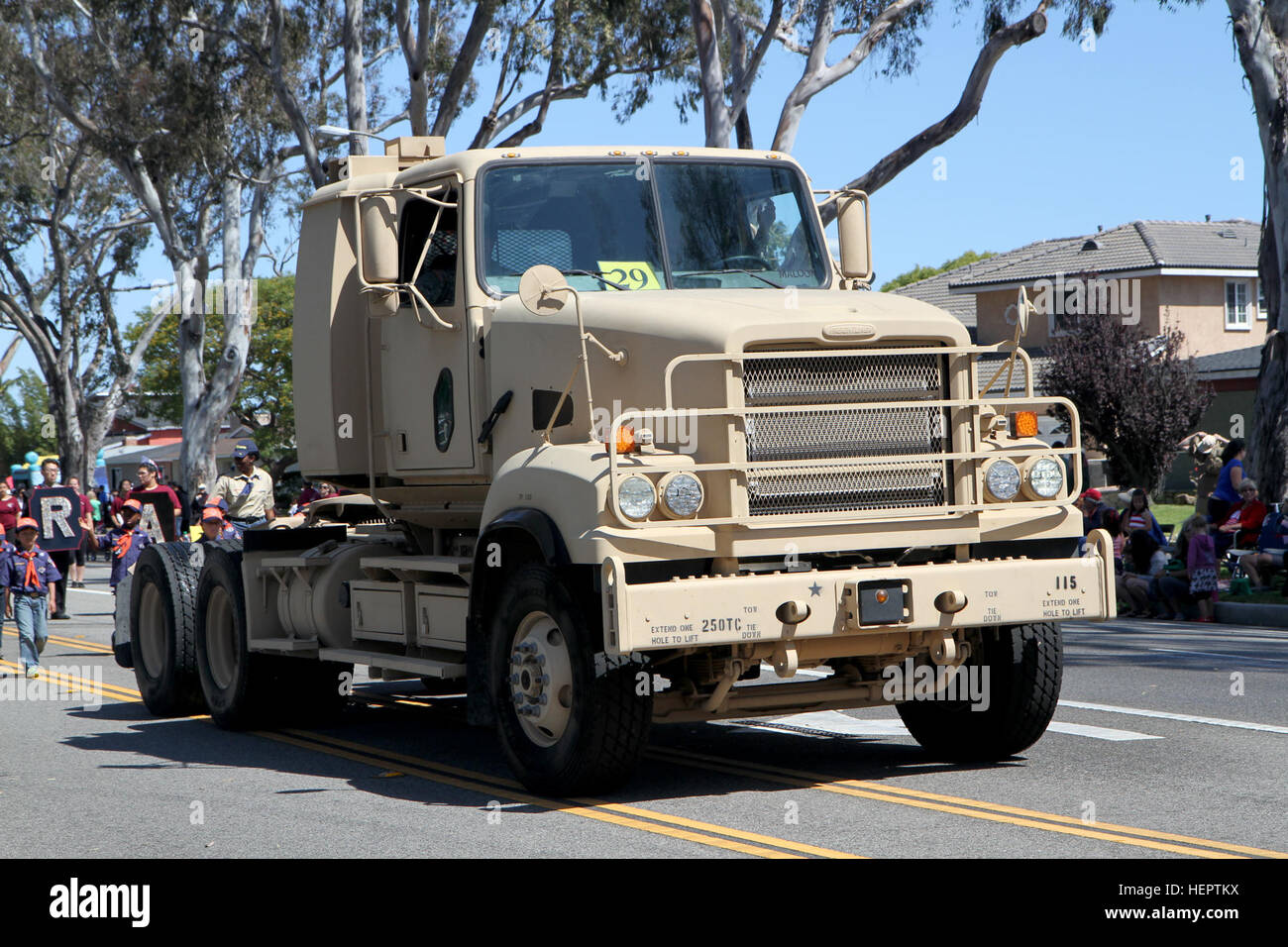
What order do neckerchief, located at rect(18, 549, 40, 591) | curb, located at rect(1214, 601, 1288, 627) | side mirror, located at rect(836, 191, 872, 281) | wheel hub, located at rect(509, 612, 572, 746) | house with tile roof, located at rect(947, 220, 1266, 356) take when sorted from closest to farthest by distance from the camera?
wheel hub, located at rect(509, 612, 572, 746) < side mirror, located at rect(836, 191, 872, 281) < neckerchief, located at rect(18, 549, 40, 591) < curb, located at rect(1214, 601, 1288, 627) < house with tile roof, located at rect(947, 220, 1266, 356)

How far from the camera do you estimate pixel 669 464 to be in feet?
24.8

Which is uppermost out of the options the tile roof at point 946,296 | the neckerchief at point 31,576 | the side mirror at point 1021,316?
the tile roof at point 946,296

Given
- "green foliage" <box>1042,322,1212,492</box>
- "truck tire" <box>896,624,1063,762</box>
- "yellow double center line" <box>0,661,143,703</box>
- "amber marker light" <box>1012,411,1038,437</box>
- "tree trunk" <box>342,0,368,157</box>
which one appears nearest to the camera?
"amber marker light" <box>1012,411,1038,437</box>

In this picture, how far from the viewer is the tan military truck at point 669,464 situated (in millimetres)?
7613

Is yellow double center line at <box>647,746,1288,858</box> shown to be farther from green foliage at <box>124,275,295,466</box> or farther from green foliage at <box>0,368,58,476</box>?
green foliage at <box>0,368,58,476</box>

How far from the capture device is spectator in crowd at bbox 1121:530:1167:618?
1838 centimetres

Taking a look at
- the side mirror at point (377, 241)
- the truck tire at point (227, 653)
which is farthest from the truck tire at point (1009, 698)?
the truck tire at point (227, 653)

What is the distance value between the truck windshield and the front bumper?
207 centimetres

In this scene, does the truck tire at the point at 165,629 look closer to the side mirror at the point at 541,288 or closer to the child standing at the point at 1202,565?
the side mirror at the point at 541,288

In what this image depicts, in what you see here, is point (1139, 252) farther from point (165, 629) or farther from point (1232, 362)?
point (165, 629)

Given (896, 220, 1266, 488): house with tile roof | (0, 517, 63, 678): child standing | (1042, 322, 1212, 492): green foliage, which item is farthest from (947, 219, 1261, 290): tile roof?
(0, 517, 63, 678): child standing

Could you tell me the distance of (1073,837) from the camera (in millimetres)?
6934

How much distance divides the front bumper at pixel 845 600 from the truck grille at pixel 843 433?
0.38 meters

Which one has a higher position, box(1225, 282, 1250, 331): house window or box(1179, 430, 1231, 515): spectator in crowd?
box(1225, 282, 1250, 331): house window
